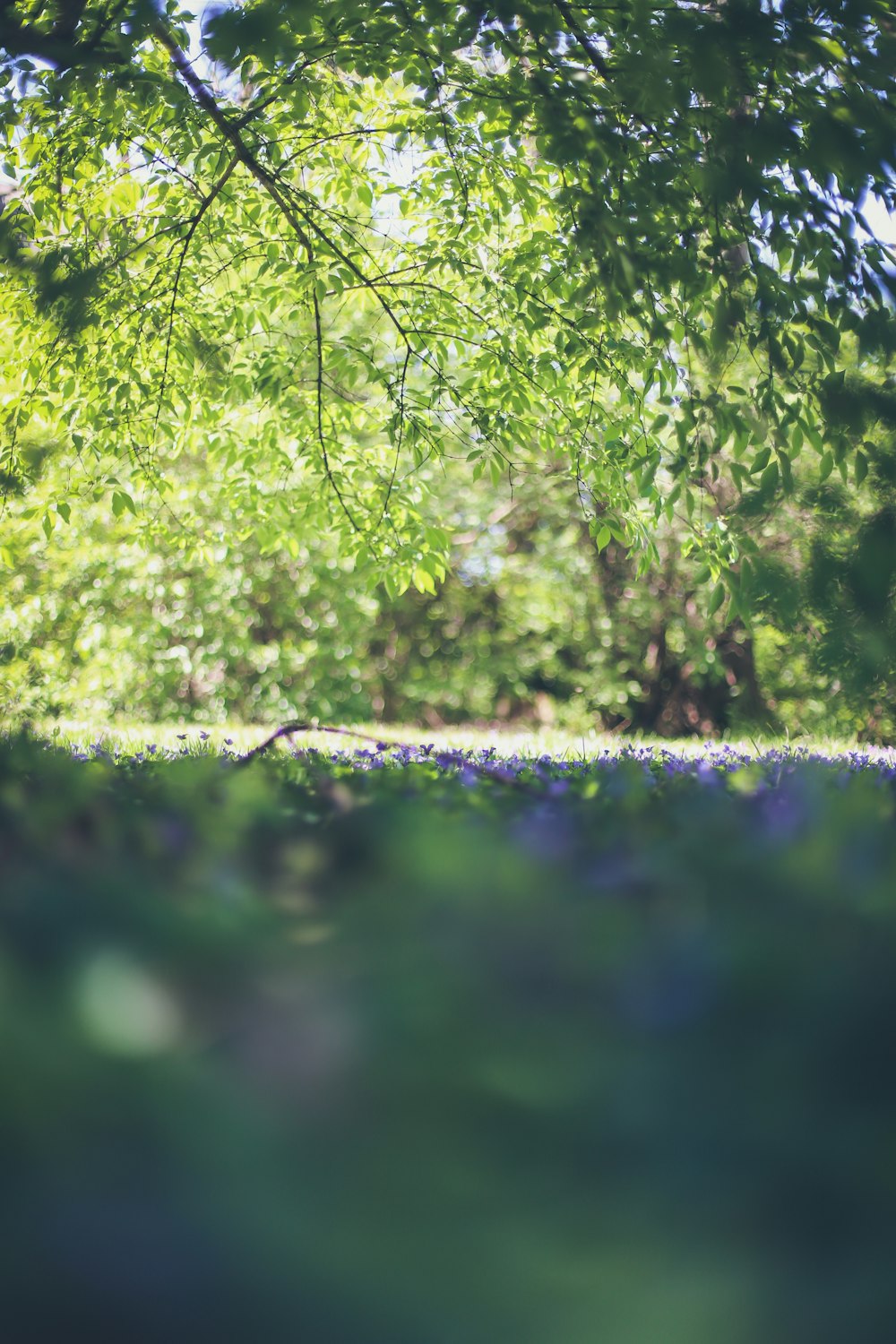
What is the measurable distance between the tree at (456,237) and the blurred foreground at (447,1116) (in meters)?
2.22

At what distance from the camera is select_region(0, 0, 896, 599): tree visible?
2.91 metres

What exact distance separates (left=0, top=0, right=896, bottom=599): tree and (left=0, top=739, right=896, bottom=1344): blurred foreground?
2.22m

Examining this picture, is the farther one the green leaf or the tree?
the green leaf

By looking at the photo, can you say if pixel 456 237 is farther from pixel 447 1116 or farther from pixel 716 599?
pixel 447 1116

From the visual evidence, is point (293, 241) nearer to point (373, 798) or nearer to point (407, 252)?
point (407, 252)

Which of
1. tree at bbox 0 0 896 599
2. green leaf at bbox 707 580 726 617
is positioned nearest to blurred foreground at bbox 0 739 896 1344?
tree at bbox 0 0 896 599

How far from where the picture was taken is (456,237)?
5.07 meters

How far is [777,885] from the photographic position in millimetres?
827

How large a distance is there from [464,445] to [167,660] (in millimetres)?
8310

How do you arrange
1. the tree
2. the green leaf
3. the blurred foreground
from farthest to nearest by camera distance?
the green leaf → the tree → the blurred foreground

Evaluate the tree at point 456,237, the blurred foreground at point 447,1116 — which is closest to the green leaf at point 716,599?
the tree at point 456,237

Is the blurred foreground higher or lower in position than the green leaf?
lower

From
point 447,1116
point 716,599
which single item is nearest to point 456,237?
point 716,599

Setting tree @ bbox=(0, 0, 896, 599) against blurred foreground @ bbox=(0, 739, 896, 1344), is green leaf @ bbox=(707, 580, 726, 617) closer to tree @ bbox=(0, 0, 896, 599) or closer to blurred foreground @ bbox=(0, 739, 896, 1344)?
tree @ bbox=(0, 0, 896, 599)
